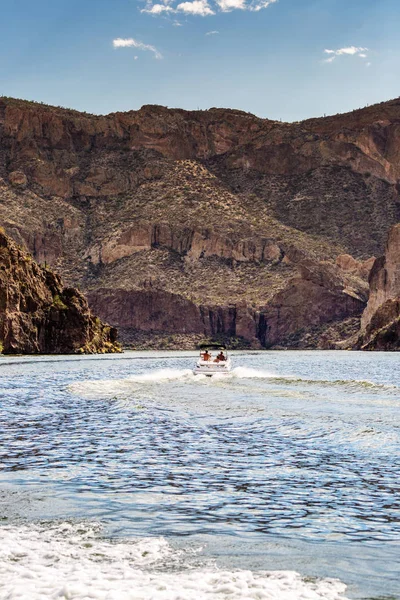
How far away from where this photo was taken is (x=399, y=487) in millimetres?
16219

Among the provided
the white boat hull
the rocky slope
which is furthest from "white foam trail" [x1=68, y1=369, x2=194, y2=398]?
the rocky slope

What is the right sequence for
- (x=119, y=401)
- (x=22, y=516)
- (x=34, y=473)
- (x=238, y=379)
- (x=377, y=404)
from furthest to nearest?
(x=238, y=379), (x=119, y=401), (x=377, y=404), (x=34, y=473), (x=22, y=516)

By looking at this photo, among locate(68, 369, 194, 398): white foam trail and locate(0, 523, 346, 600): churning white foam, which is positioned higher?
locate(0, 523, 346, 600): churning white foam

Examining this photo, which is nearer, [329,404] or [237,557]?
[237,557]

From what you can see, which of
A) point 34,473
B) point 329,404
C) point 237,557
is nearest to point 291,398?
point 329,404

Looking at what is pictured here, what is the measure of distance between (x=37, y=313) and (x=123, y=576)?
113933mm

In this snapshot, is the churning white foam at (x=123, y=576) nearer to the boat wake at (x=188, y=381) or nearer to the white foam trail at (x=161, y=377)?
the boat wake at (x=188, y=381)

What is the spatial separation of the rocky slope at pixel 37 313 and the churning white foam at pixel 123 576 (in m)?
101

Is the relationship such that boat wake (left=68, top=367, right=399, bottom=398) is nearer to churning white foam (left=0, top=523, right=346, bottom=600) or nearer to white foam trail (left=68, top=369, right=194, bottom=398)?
white foam trail (left=68, top=369, right=194, bottom=398)

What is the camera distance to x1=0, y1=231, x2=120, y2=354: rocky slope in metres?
114

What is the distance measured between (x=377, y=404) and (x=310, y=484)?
20.6m

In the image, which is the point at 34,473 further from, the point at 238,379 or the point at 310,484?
the point at 238,379

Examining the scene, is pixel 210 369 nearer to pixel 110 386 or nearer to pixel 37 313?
pixel 110 386

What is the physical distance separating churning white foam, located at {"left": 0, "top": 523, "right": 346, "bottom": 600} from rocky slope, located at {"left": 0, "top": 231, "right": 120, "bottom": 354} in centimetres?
10106
